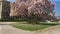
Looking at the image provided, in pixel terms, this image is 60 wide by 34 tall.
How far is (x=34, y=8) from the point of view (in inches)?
1131

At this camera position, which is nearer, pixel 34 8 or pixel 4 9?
pixel 34 8

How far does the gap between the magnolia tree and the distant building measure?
2697 cm

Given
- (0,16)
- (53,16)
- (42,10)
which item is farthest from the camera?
(0,16)

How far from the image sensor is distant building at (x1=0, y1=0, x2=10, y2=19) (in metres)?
58.3

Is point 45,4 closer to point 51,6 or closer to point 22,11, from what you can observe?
point 51,6

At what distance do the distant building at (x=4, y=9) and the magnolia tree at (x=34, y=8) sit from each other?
88.5 feet

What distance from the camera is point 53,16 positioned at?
31125 millimetres

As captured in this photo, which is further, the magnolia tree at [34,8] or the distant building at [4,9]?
the distant building at [4,9]

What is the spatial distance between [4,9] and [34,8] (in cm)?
3217

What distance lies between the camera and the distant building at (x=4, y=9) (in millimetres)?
58344

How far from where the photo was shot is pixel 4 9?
196 ft

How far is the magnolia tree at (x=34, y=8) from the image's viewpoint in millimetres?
28812

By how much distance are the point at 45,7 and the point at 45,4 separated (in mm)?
526

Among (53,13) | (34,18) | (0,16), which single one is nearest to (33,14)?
(34,18)
